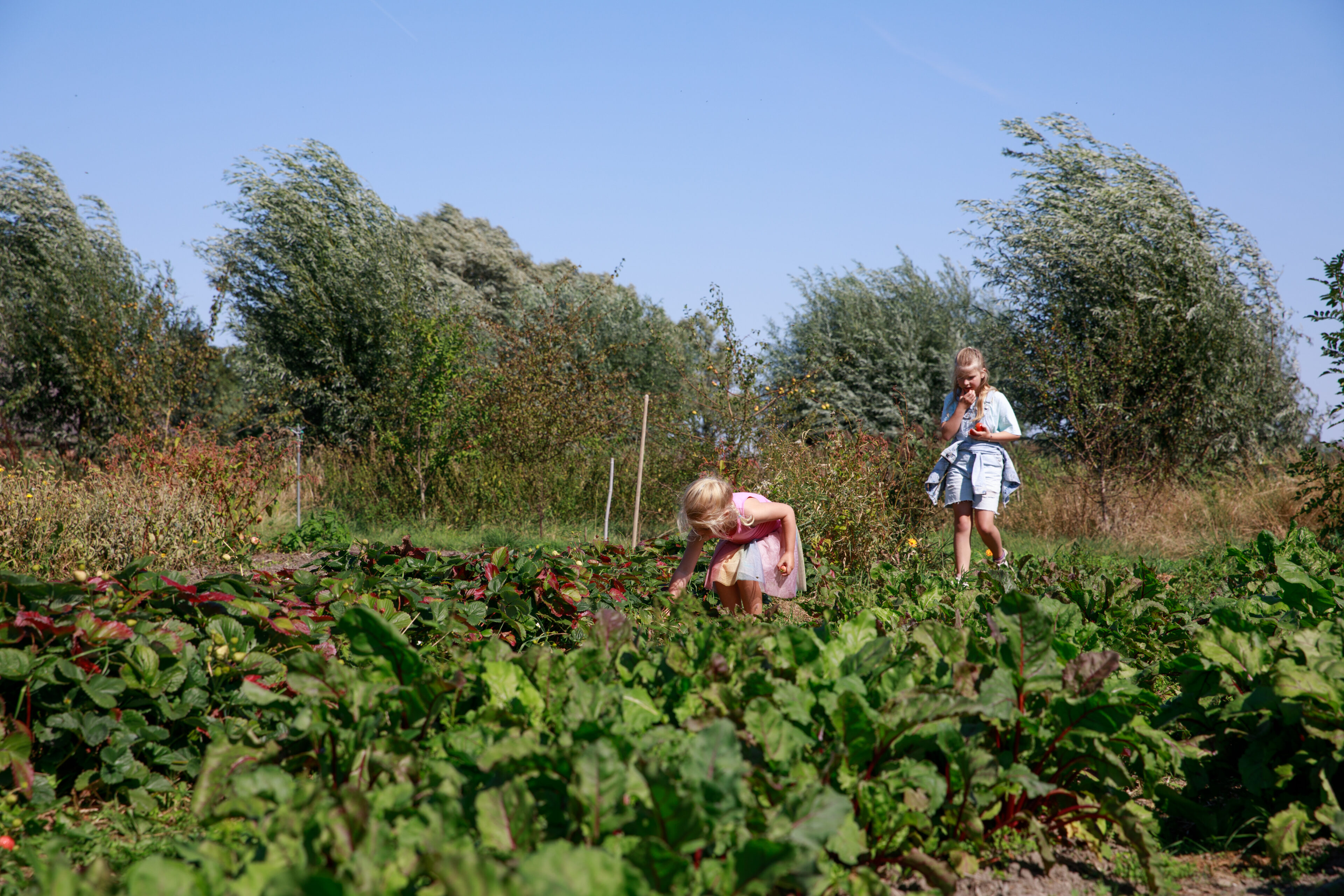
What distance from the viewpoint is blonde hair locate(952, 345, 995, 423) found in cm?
532

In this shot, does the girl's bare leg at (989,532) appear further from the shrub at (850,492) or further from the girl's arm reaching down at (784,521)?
the girl's arm reaching down at (784,521)

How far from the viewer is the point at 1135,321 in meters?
11.6

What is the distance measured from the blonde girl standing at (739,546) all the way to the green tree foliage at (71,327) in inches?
428

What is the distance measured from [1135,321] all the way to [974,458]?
791 centimetres

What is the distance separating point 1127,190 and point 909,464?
349 inches

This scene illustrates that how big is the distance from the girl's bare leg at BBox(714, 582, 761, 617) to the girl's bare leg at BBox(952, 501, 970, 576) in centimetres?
169

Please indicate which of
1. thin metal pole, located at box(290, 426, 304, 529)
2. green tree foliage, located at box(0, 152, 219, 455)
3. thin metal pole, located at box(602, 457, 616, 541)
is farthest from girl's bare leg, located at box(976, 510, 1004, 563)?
green tree foliage, located at box(0, 152, 219, 455)

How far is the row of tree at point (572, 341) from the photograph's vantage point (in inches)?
414

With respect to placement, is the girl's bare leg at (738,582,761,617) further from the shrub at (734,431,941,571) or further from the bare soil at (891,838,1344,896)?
the bare soil at (891,838,1344,896)

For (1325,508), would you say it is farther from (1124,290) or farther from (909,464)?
(1124,290)

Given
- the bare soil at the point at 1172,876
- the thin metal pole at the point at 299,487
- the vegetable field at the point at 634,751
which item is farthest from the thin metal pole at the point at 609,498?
the bare soil at the point at 1172,876

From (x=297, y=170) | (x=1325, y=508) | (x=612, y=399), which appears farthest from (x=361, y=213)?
(x=1325, y=508)

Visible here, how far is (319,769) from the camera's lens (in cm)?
168

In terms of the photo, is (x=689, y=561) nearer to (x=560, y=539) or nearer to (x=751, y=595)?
(x=751, y=595)
